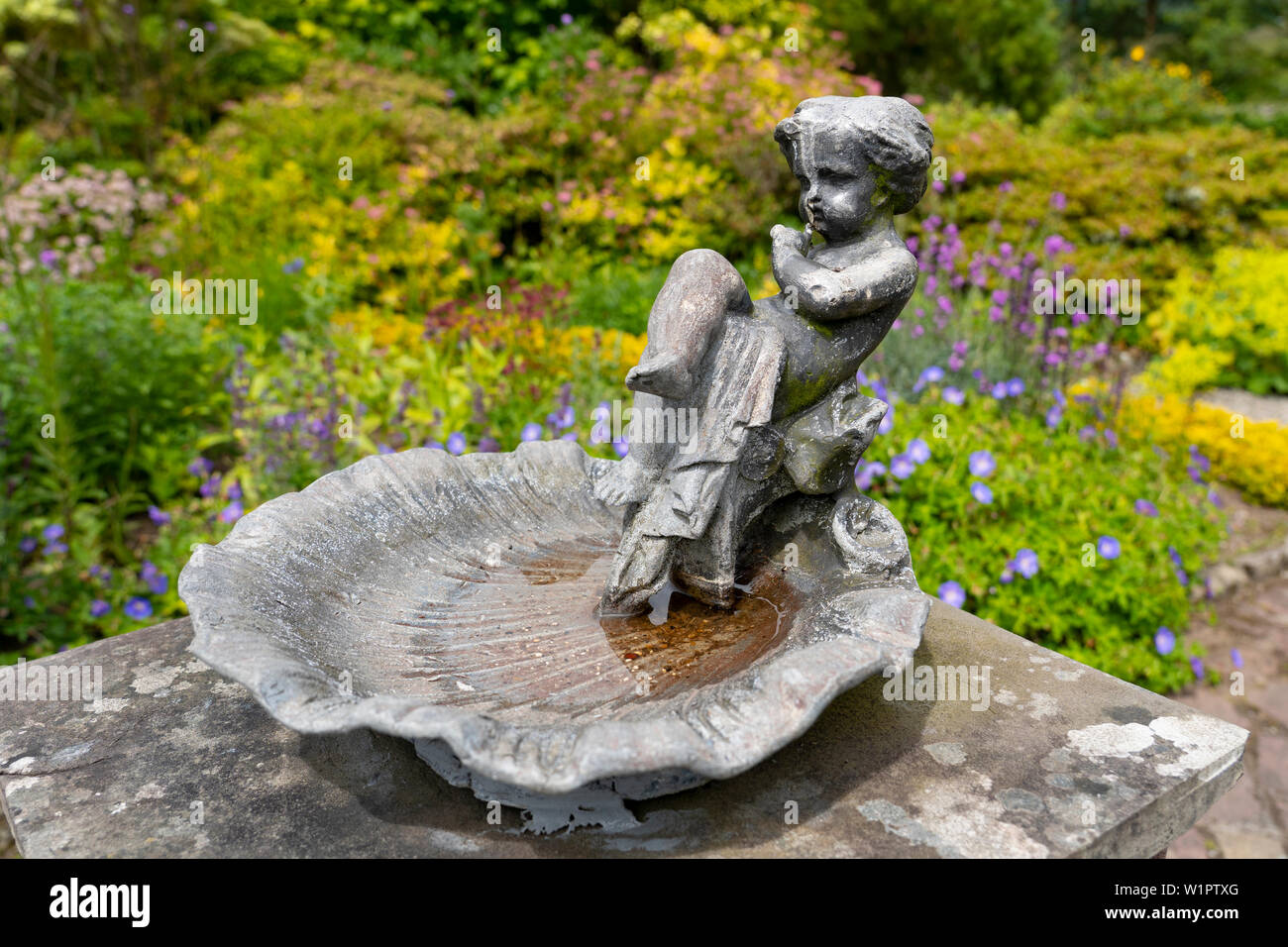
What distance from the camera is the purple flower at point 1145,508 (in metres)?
3.64

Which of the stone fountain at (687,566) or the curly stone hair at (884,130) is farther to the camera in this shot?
the curly stone hair at (884,130)

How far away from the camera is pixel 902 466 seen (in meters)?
3.47

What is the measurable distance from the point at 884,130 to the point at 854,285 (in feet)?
1.09

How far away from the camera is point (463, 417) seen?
13.4ft

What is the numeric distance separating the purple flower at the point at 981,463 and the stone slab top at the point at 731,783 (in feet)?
4.12

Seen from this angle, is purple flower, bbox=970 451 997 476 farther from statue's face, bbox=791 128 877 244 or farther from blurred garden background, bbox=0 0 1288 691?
statue's face, bbox=791 128 877 244
